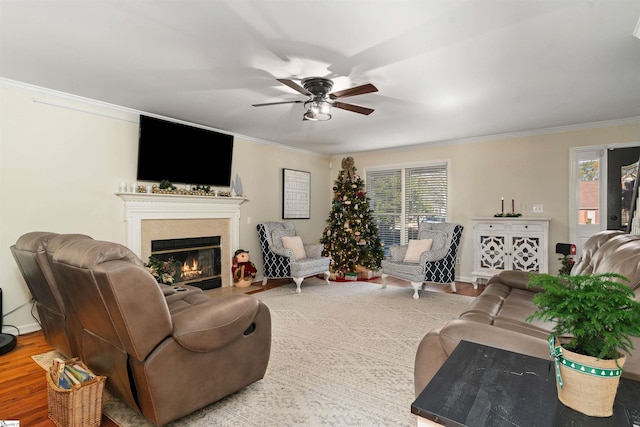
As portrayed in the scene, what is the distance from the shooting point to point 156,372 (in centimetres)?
170

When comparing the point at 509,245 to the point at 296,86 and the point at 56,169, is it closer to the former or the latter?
the point at 296,86

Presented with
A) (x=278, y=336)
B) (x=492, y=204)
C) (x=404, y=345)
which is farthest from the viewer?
(x=492, y=204)

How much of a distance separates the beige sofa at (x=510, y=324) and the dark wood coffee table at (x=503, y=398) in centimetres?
26

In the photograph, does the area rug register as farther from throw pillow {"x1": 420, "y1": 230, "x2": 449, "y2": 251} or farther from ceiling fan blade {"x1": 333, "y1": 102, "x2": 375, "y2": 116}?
ceiling fan blade {"x1": 333, "y1": 102, "x2": 375, "y2": 116}

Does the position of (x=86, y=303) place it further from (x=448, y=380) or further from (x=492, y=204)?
(x=492, y=204)

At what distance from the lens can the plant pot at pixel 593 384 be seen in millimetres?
835

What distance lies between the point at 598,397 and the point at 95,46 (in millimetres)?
3467

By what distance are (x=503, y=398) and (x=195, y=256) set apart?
474cm

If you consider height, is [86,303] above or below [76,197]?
below

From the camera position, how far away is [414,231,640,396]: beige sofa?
4.58ft

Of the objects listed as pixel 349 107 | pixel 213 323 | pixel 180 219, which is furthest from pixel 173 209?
pixel 213 323

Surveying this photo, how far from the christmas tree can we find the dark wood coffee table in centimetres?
500

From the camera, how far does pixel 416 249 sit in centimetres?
520

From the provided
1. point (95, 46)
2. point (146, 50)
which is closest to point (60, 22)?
point (95, 46)
